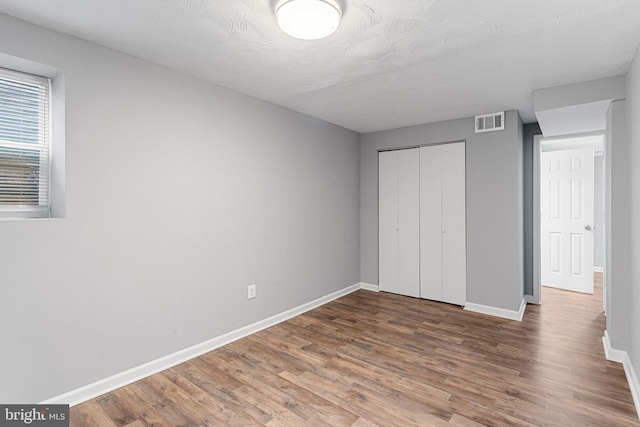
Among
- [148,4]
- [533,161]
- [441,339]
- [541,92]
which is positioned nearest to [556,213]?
[533,161]

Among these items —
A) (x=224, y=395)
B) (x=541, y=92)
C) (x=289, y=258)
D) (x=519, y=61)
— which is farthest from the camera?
(x=289, y=258)

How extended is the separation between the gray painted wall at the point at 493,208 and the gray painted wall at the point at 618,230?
94 cm

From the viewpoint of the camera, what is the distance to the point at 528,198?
4.24 metres

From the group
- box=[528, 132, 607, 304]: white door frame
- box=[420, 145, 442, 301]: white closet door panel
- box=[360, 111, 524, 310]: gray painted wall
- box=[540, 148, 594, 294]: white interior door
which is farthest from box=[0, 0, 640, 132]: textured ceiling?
box=[540, 148, 594, 294]: white interior door

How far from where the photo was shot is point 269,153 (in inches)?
136

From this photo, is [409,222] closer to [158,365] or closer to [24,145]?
[158,365]

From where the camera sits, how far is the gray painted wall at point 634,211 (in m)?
2.15

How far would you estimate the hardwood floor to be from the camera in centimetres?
199

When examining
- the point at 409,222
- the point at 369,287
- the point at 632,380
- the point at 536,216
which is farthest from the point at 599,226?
the point at 632,380

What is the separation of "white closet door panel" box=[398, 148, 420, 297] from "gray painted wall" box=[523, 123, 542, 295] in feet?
4.47

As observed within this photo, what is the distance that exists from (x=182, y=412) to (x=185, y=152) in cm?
190

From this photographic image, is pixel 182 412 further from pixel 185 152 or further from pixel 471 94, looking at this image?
pixel 471 94

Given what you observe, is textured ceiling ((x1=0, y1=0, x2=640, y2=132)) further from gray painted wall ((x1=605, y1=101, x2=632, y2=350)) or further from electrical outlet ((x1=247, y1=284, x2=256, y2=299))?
electrical outlet ((x1=247, y1=284, x2=256, y2=299))

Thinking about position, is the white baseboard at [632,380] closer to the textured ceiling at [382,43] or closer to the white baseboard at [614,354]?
the white baseboard at [614,354]
